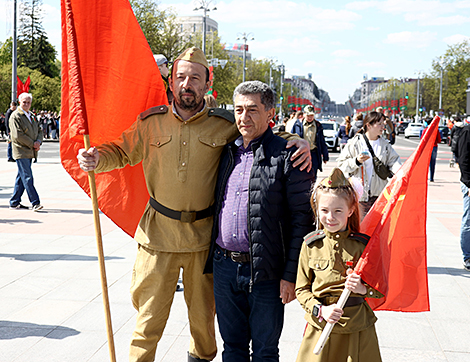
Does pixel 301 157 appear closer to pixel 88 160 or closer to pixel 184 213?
pixel 184 213

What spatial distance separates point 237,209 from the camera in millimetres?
3188

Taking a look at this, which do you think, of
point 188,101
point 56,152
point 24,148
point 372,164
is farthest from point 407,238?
point 56,152

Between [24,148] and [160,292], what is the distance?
25.5 ft

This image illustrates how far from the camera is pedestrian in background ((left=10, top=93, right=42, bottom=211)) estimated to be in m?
10.2

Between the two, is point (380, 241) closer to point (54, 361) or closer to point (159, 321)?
point (159, 321)

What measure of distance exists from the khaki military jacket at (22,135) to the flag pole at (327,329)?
8709 millimetres

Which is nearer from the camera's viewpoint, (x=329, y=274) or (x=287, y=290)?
(x=329, y=274)

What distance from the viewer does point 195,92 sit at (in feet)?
11.1

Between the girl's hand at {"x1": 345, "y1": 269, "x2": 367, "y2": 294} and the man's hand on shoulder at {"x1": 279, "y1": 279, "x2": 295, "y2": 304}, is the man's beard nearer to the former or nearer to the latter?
the man's hand on shoulder at {"x1": 279, "y1": 279, "x2": 295, "y2": 304}

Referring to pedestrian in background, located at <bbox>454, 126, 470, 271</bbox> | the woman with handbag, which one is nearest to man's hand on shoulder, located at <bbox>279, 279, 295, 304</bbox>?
the woman with handbag

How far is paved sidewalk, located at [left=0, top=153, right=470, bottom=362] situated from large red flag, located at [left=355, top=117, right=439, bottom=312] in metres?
1.28

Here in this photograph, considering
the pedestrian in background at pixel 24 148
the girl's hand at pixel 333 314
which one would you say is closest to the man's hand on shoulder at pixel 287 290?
the girl's hand at pixel 333 314

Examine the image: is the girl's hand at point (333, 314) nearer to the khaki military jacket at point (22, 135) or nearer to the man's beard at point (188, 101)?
the man's beard at point (188, 101)

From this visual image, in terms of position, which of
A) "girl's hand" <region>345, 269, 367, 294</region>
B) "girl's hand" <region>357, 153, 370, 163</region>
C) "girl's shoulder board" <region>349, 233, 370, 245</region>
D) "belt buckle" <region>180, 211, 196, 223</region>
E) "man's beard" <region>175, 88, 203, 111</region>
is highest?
"man's beard" <region>175, 88, 203, 111</region>
